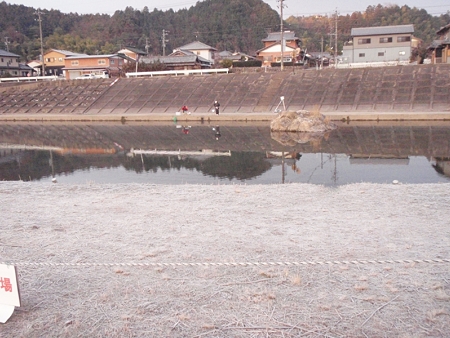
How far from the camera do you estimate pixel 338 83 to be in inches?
986

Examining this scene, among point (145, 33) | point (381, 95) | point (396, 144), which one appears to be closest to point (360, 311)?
point (396, 144)

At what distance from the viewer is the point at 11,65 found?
50.0 metres

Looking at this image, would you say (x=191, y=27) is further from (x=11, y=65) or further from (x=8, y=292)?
(x=8, y=292)

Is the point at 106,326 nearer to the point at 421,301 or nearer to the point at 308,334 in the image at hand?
the point at 308,334

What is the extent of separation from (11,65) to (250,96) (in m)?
37.1

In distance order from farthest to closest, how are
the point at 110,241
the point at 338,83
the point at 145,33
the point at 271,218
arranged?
the point at 145,33
the point at 338,83
the point at 271,218
the point at 110,241

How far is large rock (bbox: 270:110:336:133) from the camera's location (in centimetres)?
1762

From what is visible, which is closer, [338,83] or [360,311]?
[360,311]

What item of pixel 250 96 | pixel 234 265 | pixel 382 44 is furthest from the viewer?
pixel 382 44

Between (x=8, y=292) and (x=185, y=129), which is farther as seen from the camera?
(x=185, y=129)

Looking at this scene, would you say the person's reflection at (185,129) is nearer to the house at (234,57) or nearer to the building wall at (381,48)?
the building wall at (381,48)

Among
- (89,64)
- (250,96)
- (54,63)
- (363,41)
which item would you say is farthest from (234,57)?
(250,96)

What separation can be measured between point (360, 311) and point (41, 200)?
608 cm

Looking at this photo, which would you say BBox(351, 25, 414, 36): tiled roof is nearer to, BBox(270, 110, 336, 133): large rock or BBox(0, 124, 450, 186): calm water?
BBox(0, 124, 450, 186): calm water
